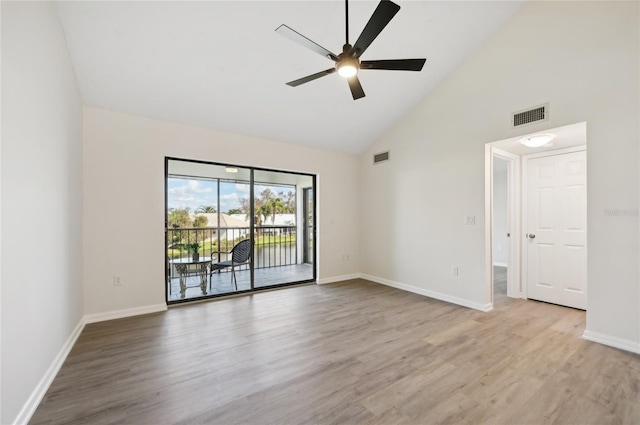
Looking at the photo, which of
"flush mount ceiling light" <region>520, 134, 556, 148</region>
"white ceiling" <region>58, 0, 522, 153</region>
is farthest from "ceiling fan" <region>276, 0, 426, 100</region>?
"flush mount ceiling light" <region>520, 134, 556, 148</region>

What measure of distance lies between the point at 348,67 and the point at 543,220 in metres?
3.75

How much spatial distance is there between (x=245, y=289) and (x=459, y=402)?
3.51 metres

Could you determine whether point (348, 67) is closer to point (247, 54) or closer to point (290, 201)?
point (247, 54)

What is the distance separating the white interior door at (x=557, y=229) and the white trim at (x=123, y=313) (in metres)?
5.36

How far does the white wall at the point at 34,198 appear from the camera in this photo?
5.14 ft

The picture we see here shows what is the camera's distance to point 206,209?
4625 mm

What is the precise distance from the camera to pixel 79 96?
10.2 ft

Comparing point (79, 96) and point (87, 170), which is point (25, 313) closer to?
point (87, 170)

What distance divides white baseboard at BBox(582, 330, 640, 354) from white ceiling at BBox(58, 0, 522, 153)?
3.60 m

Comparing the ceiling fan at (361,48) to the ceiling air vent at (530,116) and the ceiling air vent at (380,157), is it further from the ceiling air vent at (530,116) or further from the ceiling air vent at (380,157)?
the ceiling air vent at (380,157)

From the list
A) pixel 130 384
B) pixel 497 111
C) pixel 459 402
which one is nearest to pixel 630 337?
pixel 459 402

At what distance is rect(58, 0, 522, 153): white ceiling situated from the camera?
2584mm

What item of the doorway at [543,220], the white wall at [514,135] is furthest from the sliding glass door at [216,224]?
the doorway at [543,220]

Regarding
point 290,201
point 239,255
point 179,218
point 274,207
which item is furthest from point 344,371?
point 290,201
